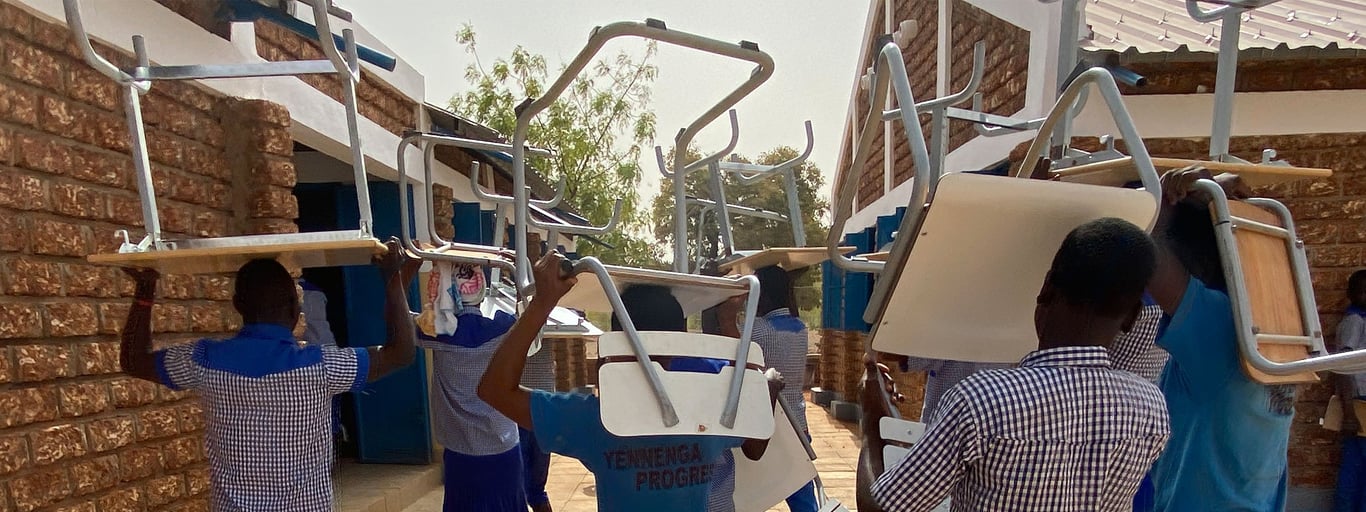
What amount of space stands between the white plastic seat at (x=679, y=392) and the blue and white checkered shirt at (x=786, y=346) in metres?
2.02

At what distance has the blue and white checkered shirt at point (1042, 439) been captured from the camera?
50.9 inches

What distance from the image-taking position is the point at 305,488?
6.80 ft

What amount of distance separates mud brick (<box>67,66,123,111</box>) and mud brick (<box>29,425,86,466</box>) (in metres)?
0.97

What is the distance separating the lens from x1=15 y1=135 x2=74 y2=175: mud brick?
210cm

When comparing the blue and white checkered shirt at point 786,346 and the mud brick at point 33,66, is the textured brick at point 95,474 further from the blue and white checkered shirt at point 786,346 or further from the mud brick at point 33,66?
the blue and white checkered shirt at point 786,346

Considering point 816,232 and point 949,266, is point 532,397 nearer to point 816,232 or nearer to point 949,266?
point 949,266

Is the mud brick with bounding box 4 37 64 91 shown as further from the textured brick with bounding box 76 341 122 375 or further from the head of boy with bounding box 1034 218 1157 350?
the head of boy with bounding box 1034 218 1157 350

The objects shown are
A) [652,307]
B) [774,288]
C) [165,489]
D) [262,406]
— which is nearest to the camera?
[652,307]

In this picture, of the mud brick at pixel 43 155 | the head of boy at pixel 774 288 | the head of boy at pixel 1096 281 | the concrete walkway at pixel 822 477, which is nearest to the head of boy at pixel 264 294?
the mud brick at pixel 43 155

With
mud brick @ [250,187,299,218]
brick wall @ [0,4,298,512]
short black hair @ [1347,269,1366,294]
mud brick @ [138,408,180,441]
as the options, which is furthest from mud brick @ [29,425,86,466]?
short black hair @ [1347,269,1366,294]

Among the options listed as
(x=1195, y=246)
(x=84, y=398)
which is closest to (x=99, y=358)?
(x=84, y=398)

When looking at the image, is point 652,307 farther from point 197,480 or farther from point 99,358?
point 197,480

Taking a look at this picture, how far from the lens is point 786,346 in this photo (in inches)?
150

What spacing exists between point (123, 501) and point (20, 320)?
695mm
